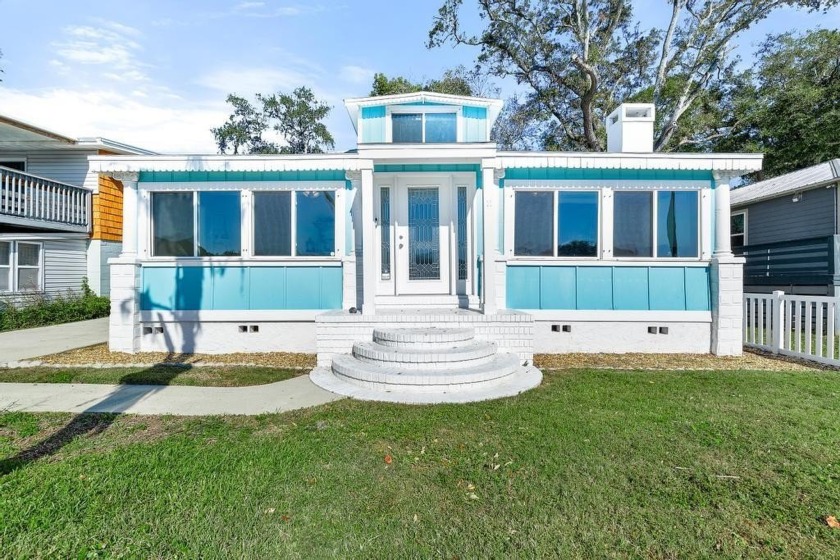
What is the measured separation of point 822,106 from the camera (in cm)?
1564

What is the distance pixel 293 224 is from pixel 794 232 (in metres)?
14.2

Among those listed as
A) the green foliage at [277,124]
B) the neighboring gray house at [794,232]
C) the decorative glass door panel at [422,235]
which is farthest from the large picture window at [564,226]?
the green foliage at [277,124]

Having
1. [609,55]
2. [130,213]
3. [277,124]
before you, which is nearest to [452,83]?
[609,55]

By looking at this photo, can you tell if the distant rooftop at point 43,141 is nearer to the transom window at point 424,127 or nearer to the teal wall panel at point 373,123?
the teal wall panel at point 373,123

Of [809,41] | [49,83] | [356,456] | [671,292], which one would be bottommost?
[356,456]

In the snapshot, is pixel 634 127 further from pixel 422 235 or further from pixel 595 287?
pixel 422 235

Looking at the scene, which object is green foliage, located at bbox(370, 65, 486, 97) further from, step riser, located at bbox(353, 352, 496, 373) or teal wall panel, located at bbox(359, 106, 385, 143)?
step riser, located at bbox(353, 352, 496, 373)

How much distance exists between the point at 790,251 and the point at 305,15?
15.7 metres

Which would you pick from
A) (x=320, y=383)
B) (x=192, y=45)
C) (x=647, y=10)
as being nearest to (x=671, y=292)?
(x=320, y=383)

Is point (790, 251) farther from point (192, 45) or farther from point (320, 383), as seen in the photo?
point (192, 45)

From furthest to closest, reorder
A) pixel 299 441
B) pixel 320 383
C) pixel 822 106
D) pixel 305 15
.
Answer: pixel 822 106 → pixel 305 15 → pixel 320 383 → pixel 299 441

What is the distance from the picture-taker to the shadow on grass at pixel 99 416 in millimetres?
3005

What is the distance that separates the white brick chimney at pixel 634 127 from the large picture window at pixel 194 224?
25.2 feet

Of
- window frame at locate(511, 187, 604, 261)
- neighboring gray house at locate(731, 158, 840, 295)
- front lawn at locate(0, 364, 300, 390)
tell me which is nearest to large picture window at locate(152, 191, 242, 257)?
front lawn at locate(0, 364, 300, 390)
